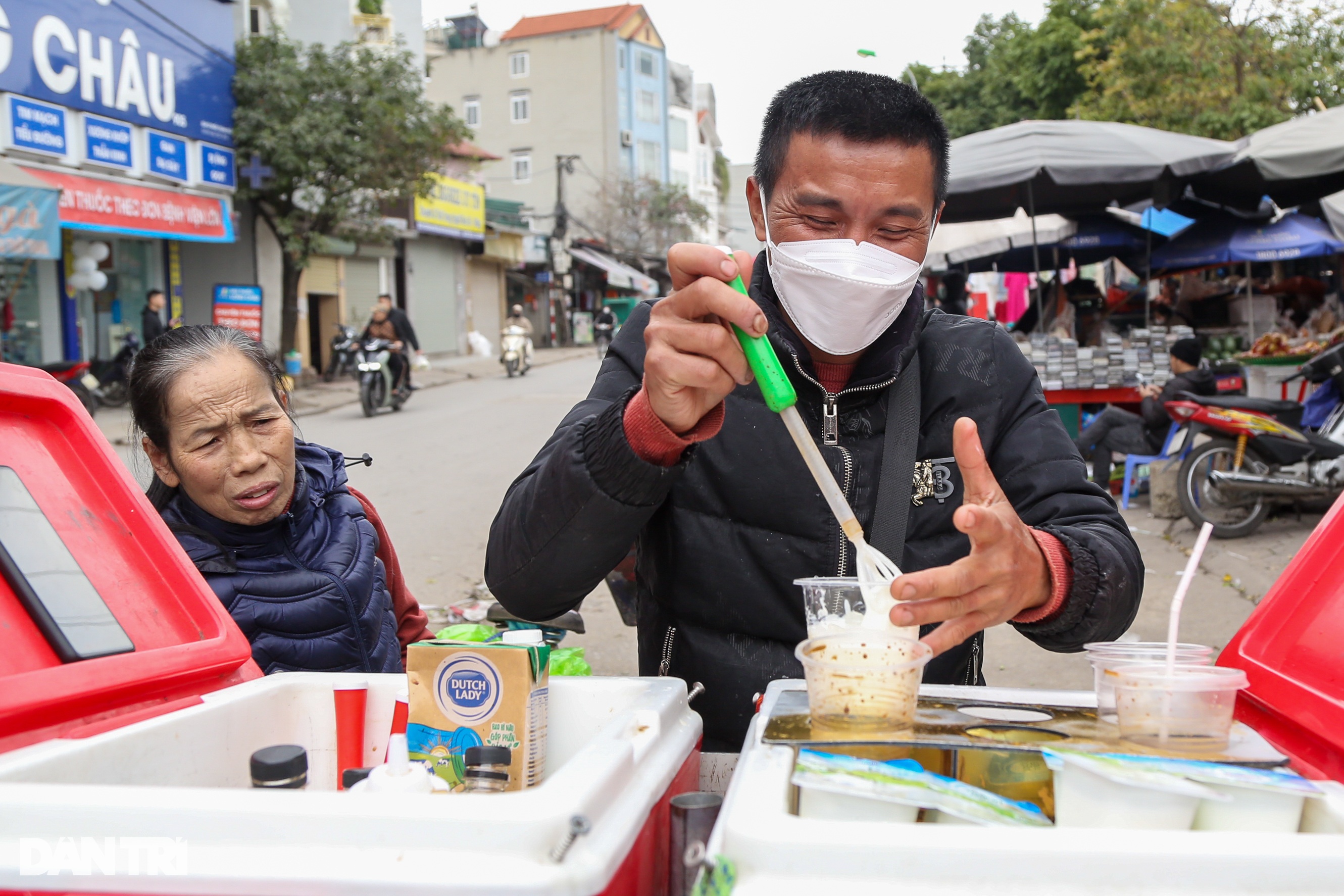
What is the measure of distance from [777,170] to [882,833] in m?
1.24

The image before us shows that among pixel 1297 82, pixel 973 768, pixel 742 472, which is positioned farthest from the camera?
pixel 1297 82

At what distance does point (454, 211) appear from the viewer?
24.3 meters

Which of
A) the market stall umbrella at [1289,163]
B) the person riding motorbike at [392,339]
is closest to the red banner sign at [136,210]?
the person riding motorbike at [392,339]

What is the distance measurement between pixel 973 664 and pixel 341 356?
18273 mm

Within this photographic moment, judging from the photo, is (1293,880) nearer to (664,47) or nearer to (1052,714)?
(1052,714)

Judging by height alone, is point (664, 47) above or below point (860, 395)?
above

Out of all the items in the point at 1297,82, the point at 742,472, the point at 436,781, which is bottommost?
the point at 436,781

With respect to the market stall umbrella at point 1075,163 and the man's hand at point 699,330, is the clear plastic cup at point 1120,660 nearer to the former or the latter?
the man's hand at point 699,330

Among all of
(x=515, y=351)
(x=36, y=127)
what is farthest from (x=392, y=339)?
(x=515, y=351)

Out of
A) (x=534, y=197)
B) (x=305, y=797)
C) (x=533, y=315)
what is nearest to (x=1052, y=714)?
(x=305, y=797)

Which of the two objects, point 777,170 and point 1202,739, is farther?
point 777,170

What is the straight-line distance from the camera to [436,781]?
3.65ft

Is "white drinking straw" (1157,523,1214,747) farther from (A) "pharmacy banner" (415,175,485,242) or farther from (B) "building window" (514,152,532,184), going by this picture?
(B) "building window" (514,152,532,184)

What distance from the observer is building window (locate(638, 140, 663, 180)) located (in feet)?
154
